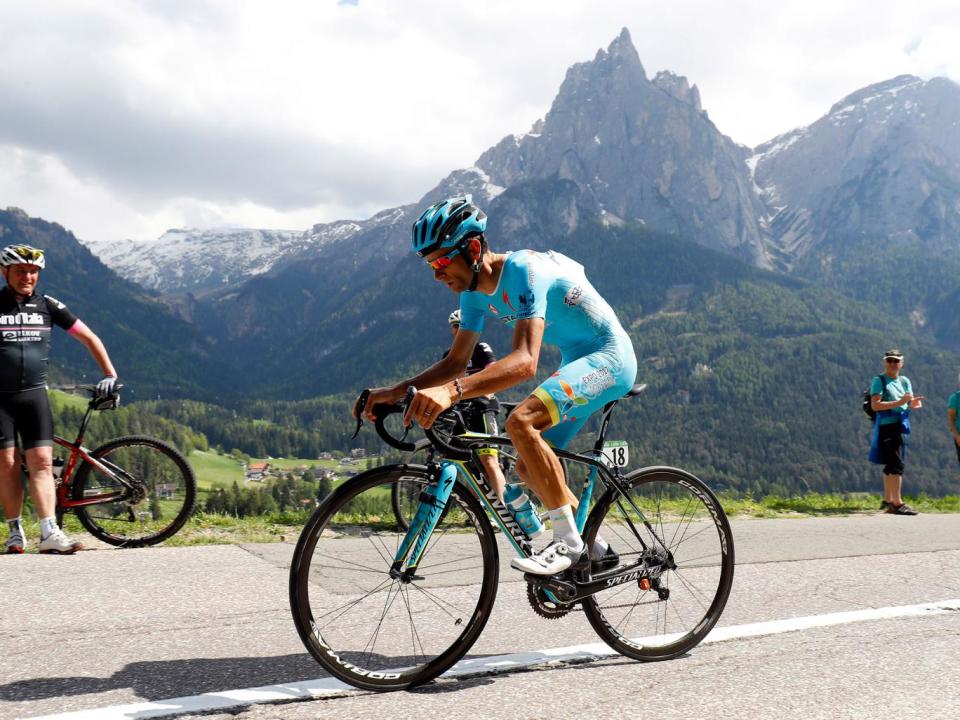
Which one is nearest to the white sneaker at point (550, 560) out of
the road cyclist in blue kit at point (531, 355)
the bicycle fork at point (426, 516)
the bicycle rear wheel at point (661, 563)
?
the road cyclist in blue kit at point (531, 355)

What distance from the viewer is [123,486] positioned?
7.31 metres

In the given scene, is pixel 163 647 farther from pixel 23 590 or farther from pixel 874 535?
pixel 874 535

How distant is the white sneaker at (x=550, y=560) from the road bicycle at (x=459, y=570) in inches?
4.3

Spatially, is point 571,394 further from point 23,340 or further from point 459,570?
point 23,340

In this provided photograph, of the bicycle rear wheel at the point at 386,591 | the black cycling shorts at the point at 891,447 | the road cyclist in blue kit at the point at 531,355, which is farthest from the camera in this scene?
the black cycling shorts at the point at 891,447

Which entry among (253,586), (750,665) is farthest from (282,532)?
(750,665)

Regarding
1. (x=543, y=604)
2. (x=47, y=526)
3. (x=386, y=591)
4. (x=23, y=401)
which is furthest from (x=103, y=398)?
(x=543, y=604)

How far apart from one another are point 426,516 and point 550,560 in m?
0.67

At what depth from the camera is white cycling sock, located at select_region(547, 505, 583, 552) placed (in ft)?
13.4

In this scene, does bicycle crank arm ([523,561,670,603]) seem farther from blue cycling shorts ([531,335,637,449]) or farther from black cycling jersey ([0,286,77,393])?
black cycling jersey ([0,286,77,393])

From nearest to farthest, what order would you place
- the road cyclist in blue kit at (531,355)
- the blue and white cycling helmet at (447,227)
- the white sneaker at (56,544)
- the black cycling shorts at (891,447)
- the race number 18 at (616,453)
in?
1. the road cyclist in blue kit at (531,355)
2. the blue and white cycling helmet at (447,227)
3. the race number 18 at (616,453)
4. the white sneaker at (56,544)
5. the black cycling shorts at (891,447)

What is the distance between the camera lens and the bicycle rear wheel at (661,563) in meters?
4.37

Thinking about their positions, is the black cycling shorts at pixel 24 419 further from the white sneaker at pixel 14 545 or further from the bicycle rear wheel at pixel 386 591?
the bicycle rear wheel at pixel 386 591

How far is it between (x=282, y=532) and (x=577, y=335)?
5.05m
